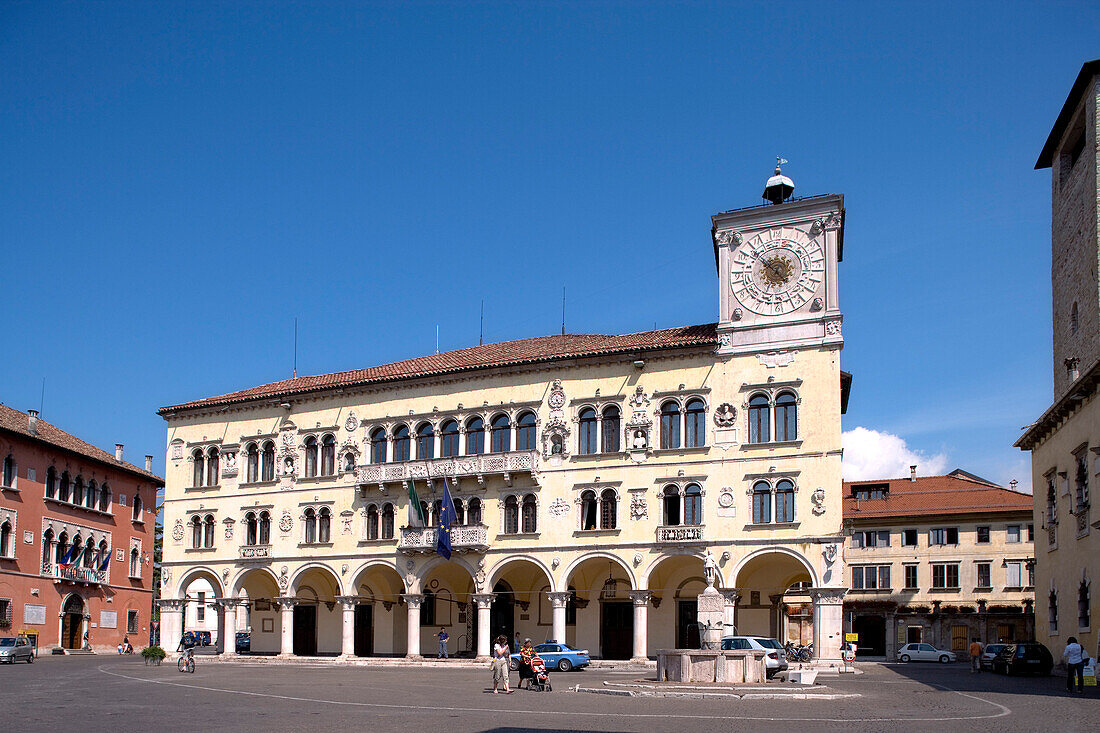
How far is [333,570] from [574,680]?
709 inches

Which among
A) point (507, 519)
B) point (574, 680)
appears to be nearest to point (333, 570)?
point (507, 519)

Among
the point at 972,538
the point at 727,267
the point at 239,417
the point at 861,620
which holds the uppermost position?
the point at 727,267

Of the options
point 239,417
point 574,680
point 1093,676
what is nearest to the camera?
point 1093,676

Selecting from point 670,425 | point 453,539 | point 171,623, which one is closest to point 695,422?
point 670,425

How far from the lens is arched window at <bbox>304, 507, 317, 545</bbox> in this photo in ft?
156

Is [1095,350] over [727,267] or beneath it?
beneath

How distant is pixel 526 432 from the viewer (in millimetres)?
44188

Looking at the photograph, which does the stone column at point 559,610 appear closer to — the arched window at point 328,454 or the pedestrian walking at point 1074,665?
the arched window at point 328,454

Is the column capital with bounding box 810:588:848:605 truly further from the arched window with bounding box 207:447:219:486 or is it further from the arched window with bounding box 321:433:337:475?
the arched window with bounding box 207:447:219:486

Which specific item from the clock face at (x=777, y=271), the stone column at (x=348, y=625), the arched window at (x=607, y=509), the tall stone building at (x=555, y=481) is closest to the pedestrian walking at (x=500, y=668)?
the tall stone building at (x=555, y=481)

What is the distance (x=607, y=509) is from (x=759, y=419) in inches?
262

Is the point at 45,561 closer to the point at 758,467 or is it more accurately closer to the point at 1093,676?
the point at 758,467

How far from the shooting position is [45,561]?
181ft

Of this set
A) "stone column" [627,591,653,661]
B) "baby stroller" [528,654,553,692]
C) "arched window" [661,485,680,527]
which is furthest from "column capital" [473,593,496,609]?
"baby stroller" [528,654,553,692]
